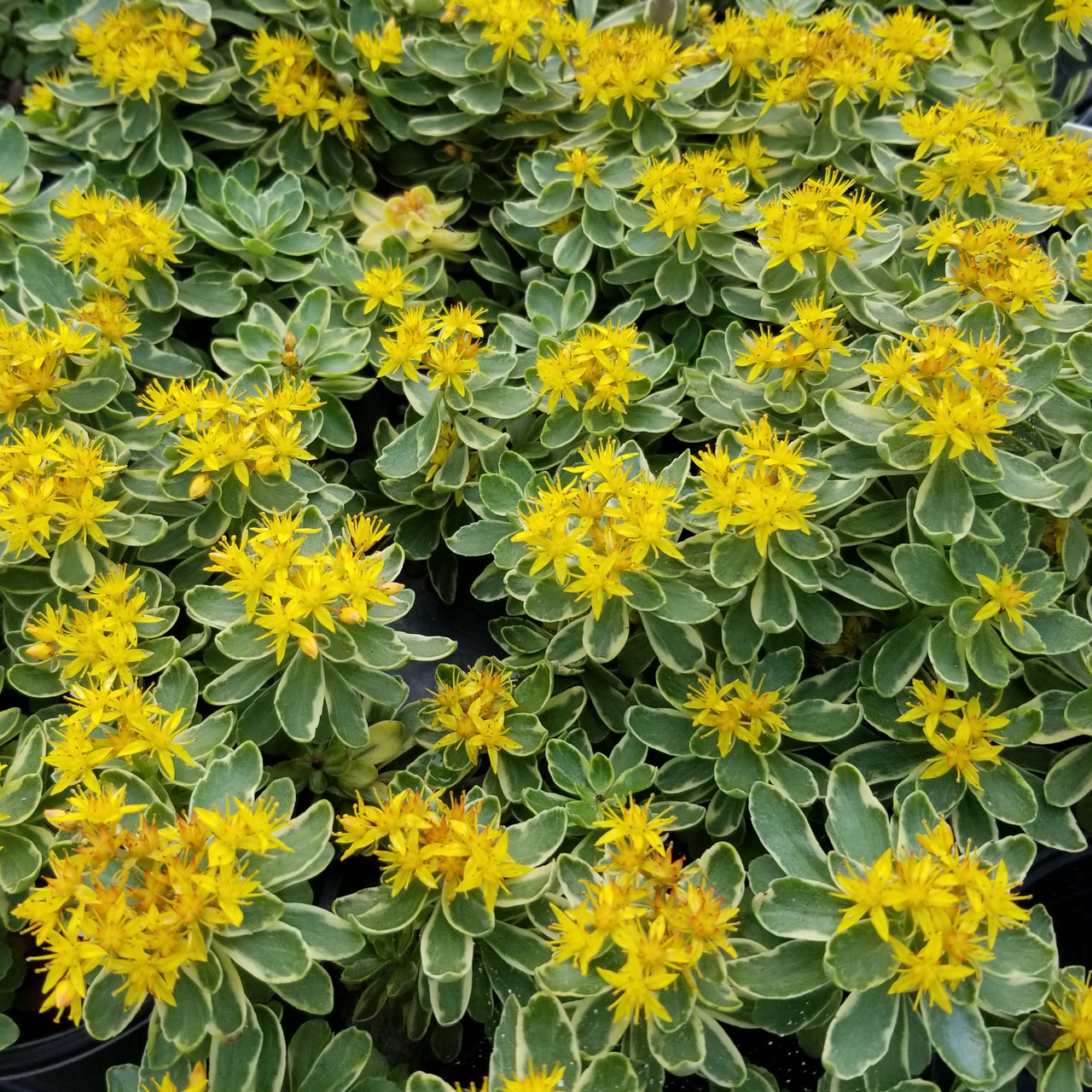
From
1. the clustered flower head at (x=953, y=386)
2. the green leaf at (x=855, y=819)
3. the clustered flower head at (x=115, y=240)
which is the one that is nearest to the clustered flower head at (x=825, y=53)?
the clustered flower head at (x=953, y=386)

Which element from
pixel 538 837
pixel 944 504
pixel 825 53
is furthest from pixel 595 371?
pixel 825 53

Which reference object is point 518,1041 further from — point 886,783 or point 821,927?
point 886,783

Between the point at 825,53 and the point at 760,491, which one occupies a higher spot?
the point at 825,53

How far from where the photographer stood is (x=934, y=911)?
75cm

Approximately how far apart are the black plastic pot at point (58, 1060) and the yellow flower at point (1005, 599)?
98 centimetres

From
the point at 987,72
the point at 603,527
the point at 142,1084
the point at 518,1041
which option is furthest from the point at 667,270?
the point at 142,1084

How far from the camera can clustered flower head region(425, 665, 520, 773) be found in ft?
3.28

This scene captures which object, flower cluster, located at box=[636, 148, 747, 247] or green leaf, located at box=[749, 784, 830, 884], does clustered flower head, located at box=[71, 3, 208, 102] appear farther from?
green leaf, located at box=[749, 784, 830, 884]

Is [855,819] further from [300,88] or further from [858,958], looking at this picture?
[300,88]

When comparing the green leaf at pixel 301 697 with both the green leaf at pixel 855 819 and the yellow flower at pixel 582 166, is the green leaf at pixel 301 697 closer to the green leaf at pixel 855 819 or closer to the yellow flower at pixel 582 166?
the green leaf at pixel 855 819

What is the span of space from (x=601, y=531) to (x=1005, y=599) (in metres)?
0.42

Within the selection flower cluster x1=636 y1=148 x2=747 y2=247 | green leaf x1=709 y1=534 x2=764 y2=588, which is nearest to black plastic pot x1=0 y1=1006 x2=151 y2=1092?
green leaf x1=709 y1=534 x2=764 y2=588

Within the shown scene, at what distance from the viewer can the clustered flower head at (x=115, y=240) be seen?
1.29 metres

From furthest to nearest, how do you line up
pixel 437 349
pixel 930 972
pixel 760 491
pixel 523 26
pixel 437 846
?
pixel 523 26
pixel 437 349
pixel 760 491
pixel 437 846
pixel 930 972
